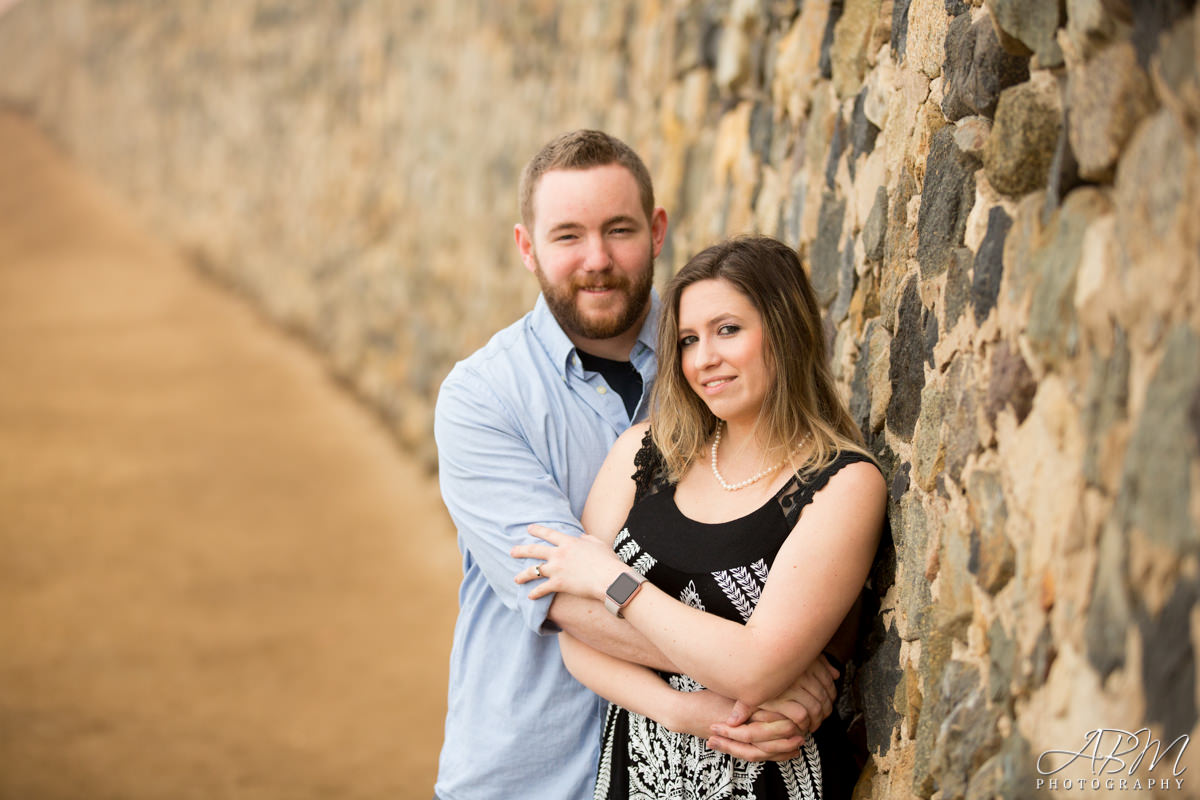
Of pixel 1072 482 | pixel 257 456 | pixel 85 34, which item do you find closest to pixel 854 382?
pixel 1072 482

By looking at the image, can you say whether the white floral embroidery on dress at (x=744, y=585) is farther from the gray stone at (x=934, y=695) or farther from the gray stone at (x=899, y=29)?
the gray stone at (x=899, y=29)

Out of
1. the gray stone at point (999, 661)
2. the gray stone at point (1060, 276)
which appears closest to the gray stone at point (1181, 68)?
the gray stone at point (1060, 276)

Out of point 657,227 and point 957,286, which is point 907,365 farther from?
point 657,227

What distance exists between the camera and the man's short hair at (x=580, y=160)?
91.1 inches

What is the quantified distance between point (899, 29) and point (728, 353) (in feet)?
2.72

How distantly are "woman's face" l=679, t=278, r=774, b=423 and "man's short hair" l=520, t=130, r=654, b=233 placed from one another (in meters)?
0.49

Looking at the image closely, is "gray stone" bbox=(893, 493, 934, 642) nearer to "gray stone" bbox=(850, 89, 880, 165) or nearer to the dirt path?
"gray stone" bbox=(850, 89, 880, 165)

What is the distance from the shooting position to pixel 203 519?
902cm

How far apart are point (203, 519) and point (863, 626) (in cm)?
786

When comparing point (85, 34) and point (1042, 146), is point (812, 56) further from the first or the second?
point (85, 34)

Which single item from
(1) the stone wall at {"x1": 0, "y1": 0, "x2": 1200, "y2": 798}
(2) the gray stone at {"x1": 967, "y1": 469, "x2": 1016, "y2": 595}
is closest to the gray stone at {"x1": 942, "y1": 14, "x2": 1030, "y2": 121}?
(1) the stone wall at {"x1": 0, "y1": 0, "x2": 1200, "y2": 798}

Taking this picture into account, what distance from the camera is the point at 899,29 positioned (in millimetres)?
2258

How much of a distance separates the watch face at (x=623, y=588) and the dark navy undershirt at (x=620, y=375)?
0.58m

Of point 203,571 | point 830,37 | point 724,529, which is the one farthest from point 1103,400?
point 203,571
